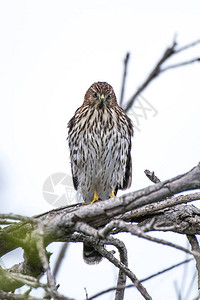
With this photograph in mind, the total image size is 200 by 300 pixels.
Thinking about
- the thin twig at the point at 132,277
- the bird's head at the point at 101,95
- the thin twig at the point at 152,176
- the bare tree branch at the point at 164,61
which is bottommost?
the thin twig at the point at 132,277

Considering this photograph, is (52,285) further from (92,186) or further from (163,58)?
(92,186)

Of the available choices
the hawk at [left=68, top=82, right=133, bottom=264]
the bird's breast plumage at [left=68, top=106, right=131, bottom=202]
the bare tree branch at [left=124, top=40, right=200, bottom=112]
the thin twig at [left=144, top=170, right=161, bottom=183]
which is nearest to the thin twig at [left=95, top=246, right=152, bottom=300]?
the thin twig at [left=144, top=170, right=161, bottom=183]

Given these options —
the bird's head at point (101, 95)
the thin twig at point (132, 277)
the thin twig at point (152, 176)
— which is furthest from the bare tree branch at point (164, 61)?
the bird's head at point (101, 95)

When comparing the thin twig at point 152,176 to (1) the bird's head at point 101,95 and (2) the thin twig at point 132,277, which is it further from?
(1) the bird's head at point 101,95

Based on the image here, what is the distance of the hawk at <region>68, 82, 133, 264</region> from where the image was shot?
537cm

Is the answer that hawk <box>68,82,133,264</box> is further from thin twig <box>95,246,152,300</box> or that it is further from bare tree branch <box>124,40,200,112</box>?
bare tree branch <box>124,40,200,112</box>

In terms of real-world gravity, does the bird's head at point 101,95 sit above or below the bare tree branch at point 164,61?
below

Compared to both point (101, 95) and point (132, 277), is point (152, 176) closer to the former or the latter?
point (132, 277)

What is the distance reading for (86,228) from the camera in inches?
100

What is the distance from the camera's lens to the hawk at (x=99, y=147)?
5.37 meters

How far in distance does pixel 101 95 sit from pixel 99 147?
2.56 feet

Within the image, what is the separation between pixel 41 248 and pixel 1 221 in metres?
0.58

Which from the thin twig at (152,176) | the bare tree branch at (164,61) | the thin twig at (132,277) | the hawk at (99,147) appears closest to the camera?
the bare tree branch at (164,61)

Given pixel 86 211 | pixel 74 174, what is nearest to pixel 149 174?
pixel 86 211
